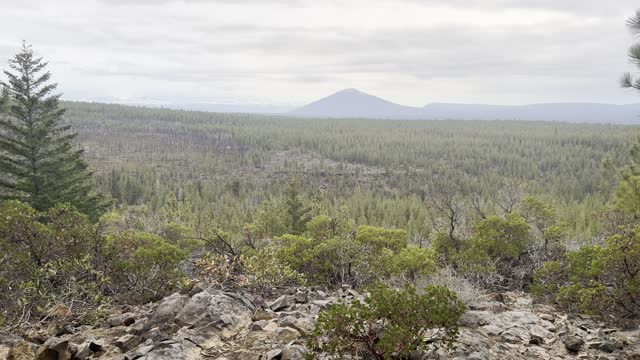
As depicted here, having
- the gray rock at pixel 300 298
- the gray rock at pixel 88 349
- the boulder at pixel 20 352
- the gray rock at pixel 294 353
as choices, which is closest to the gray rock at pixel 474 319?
the gray rock at pixel 294 353

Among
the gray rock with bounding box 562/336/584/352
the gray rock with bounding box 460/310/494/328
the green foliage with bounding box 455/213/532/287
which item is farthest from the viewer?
the green foliage with bounding box 455/213/532/287

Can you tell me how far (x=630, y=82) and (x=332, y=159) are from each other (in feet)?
411

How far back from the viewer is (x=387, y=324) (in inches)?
239

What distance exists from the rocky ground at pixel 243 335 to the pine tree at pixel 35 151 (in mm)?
20049

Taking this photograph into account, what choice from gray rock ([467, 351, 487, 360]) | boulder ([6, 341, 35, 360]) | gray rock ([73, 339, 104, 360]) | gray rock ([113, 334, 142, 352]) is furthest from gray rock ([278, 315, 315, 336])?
boulder ([6, 341, 35, 360])

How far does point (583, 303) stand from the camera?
895cm

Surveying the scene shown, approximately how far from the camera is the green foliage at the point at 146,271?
10.3 meters

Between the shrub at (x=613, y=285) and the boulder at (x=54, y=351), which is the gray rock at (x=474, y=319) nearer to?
the shrub at (x=613, y=285)

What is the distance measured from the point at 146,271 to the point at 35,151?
19.2 meters

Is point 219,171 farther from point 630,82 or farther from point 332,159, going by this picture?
point 630,82

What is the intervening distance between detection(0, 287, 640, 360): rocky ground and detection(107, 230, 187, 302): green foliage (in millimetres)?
1486

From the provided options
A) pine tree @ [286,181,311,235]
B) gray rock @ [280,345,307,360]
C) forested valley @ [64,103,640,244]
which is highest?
gray rock @ [280,345,307,360]

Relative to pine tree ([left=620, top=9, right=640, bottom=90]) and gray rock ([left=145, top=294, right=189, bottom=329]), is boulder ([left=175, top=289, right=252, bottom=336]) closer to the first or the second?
gray rock ([left=145, top=294, right=189, bottom=329])

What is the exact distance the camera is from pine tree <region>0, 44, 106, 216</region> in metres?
25.1
